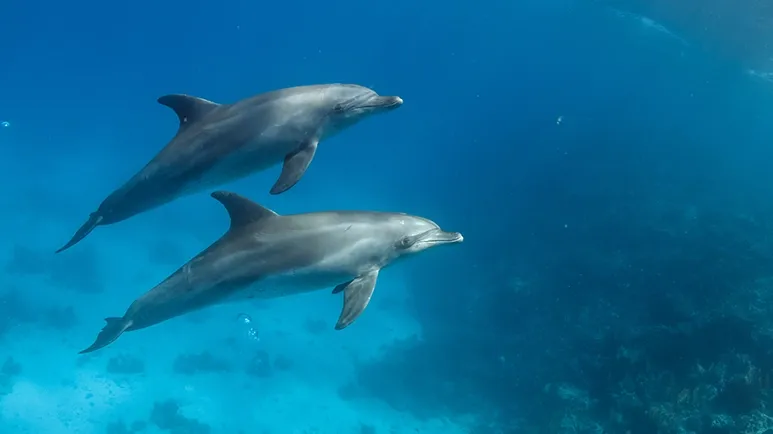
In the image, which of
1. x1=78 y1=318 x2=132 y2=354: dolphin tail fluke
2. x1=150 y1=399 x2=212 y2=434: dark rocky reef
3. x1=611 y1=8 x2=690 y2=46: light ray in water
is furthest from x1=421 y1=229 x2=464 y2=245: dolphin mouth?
x1=611 y1=8 x2=690 y2=46: light ray in water

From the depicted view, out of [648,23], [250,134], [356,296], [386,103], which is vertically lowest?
[648,23]

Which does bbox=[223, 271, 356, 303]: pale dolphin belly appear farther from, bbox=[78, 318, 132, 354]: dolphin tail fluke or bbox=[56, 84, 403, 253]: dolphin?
bbox=[78, 318, 132, 354]: dolphin tail fluke

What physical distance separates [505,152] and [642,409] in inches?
1419

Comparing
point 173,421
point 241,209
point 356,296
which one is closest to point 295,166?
point 241,209

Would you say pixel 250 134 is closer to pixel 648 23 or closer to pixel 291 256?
pixel 291 256

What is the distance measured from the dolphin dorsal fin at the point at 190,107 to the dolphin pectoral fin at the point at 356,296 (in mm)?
2422

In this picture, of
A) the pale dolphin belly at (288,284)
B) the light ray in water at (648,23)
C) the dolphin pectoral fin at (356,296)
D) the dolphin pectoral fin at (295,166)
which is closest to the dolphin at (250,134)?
the dolphin pectoral fin at (295,166)

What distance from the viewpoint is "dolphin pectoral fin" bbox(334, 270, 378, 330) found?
233 inches

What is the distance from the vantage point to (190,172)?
6152 mm

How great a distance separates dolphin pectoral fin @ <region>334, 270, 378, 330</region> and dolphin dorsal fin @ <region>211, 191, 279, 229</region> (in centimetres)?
115

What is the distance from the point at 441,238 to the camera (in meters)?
6.39

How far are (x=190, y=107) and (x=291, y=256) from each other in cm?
193

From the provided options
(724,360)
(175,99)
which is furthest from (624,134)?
(175,99)

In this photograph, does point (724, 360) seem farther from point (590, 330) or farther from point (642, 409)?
point (590, 330)
